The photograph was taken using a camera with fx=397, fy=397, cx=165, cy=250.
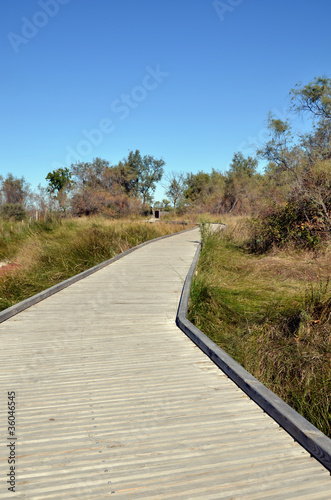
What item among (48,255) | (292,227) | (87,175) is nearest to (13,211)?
(87,175)

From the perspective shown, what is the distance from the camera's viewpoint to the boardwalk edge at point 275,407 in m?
2.09

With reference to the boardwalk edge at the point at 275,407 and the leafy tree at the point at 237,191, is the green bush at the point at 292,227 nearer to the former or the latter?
the boardwalk edge at the point at 275,407

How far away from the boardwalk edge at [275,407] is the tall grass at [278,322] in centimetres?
65

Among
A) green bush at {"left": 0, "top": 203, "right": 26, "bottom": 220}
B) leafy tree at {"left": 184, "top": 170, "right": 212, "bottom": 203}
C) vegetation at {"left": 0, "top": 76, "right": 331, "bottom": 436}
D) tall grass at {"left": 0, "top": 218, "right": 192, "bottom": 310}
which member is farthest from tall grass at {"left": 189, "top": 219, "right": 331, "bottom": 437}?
leafy tree at {"left": 184, "top": 170, "right": 212, "bottom": 203}

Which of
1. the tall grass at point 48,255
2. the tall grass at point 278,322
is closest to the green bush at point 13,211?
the tall grass at point 48,255

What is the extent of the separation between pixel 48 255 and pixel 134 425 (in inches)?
286

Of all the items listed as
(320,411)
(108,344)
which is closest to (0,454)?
(108,344)

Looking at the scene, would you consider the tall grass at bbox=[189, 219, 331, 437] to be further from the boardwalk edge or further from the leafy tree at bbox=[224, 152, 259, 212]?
the leafy tree at bbox=[224, 152, 259, 212]

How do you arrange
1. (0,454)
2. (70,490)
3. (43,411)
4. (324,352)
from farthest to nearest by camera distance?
1. (324,352)
2. (43,411)
3. (0,454)
4. (70,490)

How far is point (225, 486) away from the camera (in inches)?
71.6

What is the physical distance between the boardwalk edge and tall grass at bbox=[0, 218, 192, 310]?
3780mm

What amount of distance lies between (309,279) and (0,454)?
6.49 m

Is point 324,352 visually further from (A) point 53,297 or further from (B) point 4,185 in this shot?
(B) point 4,185

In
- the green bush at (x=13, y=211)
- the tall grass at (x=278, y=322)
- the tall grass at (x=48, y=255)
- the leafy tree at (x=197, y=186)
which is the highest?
the leafy tree at (x=197, y=186)
